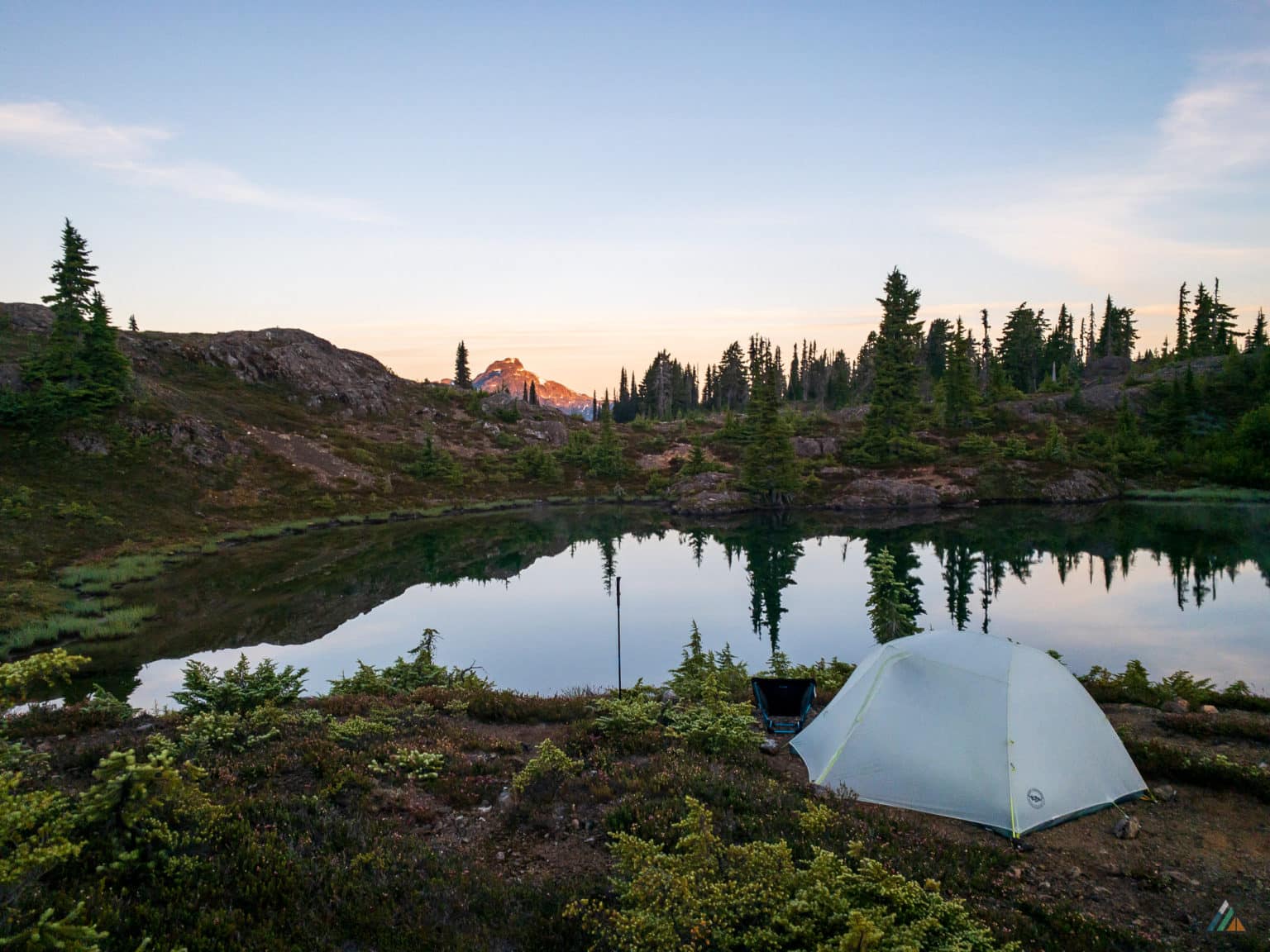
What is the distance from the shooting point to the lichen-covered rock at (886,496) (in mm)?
62281

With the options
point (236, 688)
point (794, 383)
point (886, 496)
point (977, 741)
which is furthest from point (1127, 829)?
point (794, 383)

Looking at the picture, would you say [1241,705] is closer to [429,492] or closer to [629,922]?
[629,922]

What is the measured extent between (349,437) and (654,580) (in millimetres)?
56760

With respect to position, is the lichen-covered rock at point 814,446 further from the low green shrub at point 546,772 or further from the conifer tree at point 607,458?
the low green shrub at point 546,772

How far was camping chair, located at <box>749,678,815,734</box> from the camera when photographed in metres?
12.7

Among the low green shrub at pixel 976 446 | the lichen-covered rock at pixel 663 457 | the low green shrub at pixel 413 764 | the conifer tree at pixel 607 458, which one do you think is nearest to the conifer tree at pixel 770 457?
the lichen-covered rock at pixel 663 457

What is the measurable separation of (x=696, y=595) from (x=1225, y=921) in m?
24.3

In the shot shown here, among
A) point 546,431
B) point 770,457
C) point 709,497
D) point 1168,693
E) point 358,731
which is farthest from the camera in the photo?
point 546,431

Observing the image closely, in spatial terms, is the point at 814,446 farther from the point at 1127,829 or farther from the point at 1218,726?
the point at 1127,829

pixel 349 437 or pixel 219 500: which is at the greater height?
pixel 349 437

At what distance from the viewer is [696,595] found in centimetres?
3061

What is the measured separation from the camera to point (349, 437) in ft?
255

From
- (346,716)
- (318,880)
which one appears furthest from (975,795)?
(346,716)

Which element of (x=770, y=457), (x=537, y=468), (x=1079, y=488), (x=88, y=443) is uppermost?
(x=88, y=443)
